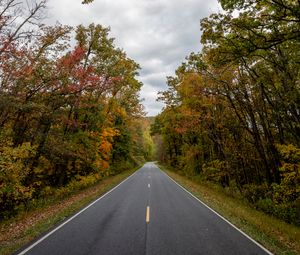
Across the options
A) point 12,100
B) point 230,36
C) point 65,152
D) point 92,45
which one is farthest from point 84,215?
point 92,45

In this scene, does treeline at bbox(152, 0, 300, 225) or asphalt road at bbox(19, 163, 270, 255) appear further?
treeline at bbox(152, 0, 300, 225)

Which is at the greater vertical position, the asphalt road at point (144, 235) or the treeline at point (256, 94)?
the treeline at point (256, 94)

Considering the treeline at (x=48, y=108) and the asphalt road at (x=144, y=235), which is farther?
the treeline at (x=48, y=108)

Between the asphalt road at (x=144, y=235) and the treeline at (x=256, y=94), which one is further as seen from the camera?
the treeline at (x=256, y=94)

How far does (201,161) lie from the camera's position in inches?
1233

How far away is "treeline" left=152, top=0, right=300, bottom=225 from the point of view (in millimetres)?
7952

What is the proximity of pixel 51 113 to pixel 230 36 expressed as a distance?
1102cm

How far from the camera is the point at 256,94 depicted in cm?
1641

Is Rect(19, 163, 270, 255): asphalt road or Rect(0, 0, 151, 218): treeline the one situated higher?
Rect(0, 0, 151, 218): treeline

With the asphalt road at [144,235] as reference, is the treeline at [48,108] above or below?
above

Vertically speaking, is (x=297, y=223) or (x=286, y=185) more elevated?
(x=286, y=185)

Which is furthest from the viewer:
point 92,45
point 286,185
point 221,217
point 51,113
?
point 92,45

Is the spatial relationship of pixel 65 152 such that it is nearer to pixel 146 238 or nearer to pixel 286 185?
pixel 146 238

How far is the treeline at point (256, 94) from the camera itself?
7.95 m
